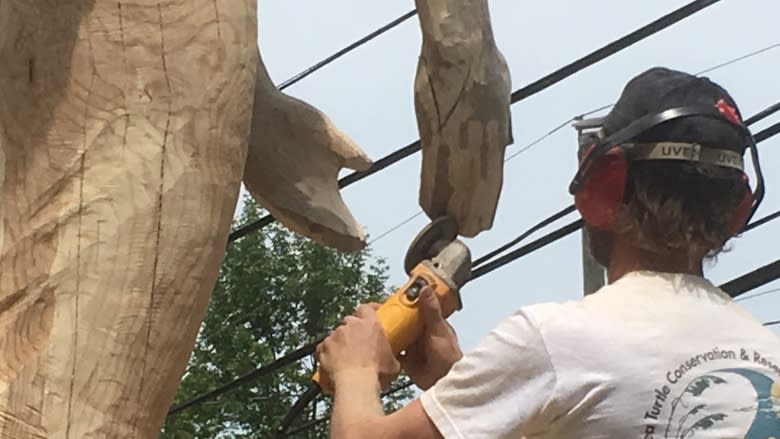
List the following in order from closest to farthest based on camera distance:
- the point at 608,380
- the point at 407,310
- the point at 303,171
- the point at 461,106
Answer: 1. the point at 608,380
2. the point at 407,310
3. the point at 461,106
4. the point at 303,171

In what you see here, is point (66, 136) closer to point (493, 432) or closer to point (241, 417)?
point (493, 432)

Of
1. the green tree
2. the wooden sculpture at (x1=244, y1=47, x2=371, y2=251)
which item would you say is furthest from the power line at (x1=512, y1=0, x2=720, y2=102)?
the green tree

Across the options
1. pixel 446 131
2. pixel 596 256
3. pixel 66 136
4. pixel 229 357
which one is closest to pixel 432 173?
pixel 446 131

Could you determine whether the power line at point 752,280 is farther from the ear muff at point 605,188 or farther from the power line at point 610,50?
the ear muff at point 605,188

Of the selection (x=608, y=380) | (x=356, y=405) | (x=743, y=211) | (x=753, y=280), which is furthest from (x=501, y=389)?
(x=753, y=280)

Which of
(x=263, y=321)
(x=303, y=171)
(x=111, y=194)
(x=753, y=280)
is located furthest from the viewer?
(x=263, y=321)

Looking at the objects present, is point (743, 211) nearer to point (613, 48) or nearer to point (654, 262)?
point (654, 262)

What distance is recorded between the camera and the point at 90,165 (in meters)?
1.90

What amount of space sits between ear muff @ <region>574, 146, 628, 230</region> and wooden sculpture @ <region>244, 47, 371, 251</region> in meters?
0.66

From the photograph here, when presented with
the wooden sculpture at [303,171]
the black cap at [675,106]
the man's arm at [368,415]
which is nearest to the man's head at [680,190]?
the black cap at [675,106]

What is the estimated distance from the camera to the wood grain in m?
1.85

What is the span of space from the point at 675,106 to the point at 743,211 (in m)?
0.15

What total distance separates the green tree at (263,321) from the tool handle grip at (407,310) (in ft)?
33.8

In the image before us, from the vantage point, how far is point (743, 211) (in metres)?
1.76
